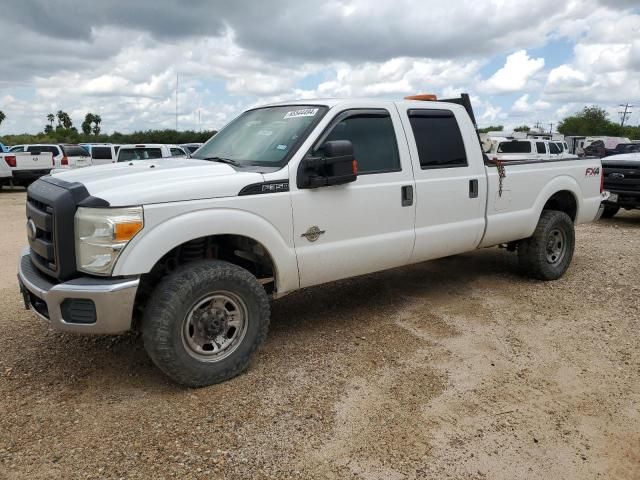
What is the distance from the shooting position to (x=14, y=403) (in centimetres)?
356

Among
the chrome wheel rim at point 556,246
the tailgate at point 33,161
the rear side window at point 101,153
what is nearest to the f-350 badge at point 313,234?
the chrome wheel rim at point 556,246

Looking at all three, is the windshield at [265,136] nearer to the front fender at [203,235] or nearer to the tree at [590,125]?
the front fender at [203,235]

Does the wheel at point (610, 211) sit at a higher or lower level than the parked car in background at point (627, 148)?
lower

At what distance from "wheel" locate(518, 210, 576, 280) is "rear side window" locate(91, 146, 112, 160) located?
59.1 ft

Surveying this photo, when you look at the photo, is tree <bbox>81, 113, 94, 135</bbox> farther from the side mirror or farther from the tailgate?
the side mirror

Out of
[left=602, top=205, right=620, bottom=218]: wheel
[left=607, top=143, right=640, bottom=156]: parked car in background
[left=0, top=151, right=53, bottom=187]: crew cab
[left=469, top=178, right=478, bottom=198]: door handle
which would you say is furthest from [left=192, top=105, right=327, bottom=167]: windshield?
[left=607, top=143, right=640, bottom=156]: parked car in background

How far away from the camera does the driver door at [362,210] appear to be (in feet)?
13.7

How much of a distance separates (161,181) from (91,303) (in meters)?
0.88

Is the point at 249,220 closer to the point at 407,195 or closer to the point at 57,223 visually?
the point at 57,223

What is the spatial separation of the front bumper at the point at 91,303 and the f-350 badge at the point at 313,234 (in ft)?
4.29

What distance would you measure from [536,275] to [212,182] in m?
4.23

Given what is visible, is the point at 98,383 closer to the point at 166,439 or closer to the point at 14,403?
the point at 14,403

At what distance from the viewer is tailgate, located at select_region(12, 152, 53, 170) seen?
1902 centimetres

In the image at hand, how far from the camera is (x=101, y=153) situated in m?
20.8
